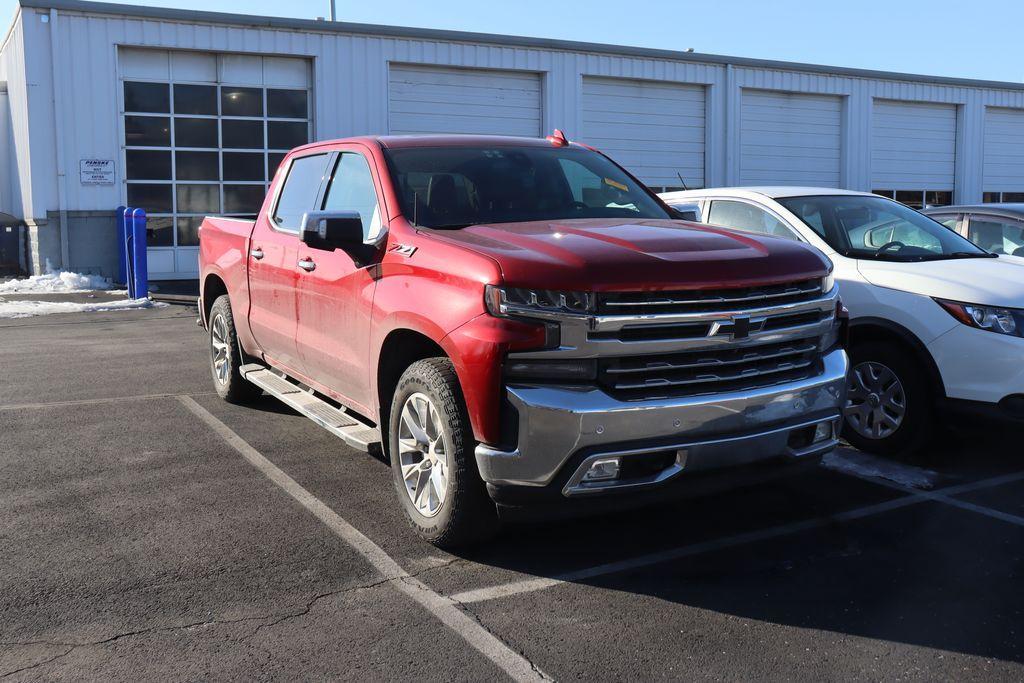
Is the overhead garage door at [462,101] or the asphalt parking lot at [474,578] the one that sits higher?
the overhead garage door at [462,101]

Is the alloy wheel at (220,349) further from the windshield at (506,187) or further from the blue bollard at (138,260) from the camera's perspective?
the blue bollard at (138,260)

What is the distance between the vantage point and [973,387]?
5535 millimetres

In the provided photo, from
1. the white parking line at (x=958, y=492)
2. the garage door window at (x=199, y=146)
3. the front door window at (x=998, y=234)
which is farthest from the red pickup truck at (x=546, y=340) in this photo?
the garage door window at (x=199, y=146)

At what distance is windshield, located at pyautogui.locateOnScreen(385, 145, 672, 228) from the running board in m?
1.10

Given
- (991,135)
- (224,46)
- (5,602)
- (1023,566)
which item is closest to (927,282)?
(1023,566)

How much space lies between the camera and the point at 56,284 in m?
17.7

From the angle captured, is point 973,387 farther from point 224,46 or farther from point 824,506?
point 224,46

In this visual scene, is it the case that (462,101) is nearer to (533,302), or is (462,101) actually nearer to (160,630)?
(533,302)

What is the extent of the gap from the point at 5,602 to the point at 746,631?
2.82 metres

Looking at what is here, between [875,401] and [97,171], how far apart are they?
53.7 ft

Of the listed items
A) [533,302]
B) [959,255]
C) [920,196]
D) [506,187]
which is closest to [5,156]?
[506,187]

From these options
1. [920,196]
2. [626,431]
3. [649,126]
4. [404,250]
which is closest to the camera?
[626,431]

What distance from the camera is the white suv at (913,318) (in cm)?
548

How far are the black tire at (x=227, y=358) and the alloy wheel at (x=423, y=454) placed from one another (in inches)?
119
